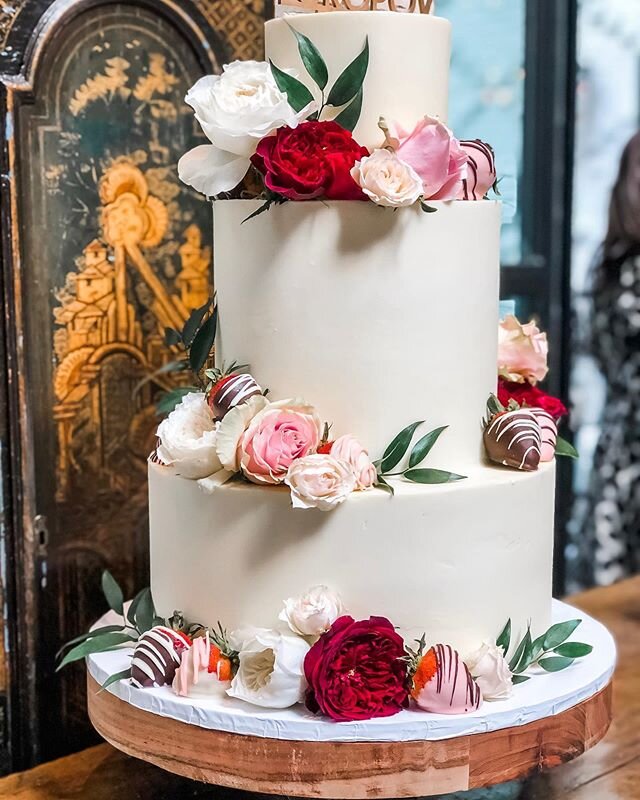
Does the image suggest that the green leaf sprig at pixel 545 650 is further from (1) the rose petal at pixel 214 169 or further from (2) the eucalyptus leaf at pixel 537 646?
(1) the rose petal at pixel 214 169

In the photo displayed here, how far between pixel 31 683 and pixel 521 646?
0.93 m

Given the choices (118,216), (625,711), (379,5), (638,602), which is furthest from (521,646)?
(638,602)

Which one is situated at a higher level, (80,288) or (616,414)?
(80,288)

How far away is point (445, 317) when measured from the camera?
1569mm

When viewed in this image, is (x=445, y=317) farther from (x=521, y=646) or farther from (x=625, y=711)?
(x=625, y=711)

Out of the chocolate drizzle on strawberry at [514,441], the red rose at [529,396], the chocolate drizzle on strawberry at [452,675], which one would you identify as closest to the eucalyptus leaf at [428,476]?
the chocolate drizzle on strawberry at [514,441]

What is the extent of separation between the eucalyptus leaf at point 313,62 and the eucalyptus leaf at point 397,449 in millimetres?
471

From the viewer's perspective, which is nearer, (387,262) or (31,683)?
(387,262)

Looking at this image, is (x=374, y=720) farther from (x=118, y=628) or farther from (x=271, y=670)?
(x=118, y=628)

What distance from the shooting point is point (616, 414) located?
3.40 meters

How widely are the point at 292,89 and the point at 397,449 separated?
496 millimetres

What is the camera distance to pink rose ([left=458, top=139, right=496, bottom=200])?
161 cm

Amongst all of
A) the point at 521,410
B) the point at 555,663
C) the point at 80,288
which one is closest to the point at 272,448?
the point at 521,410

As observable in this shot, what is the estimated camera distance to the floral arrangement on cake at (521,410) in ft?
5.26
